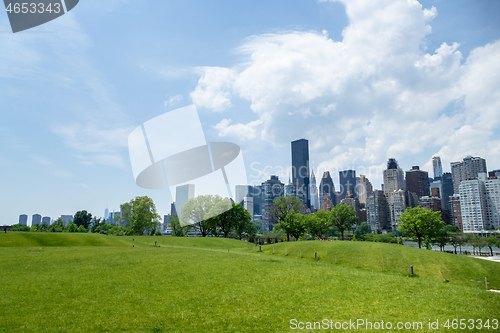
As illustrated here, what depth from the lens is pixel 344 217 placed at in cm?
9475

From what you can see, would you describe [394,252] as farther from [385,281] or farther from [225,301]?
[225,301]

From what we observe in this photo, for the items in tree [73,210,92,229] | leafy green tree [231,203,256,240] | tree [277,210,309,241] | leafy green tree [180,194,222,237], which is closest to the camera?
tree [277,210,309,241]

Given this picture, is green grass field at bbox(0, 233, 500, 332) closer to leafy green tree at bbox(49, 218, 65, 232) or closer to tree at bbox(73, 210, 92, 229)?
leafy green tree at bbox(49, 218, 65, 232)

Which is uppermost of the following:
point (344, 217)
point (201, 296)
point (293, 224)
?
point (344, 217)

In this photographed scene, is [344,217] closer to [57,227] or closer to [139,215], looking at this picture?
[139,215]

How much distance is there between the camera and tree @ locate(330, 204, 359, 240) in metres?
94.7

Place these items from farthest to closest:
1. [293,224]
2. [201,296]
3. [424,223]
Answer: [293,224] → [424,223] → [201,296]

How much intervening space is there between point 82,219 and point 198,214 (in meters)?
76.1

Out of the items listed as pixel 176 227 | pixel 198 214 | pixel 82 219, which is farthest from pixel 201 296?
pixel 82 219

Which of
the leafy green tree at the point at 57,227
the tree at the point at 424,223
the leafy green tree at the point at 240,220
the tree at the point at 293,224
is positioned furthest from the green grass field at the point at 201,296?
the leafy green tree at the point at 57,227

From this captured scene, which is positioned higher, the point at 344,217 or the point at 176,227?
the point at 344,217

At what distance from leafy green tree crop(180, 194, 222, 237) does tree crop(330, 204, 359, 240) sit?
1700 inches

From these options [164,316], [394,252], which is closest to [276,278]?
[164,316]

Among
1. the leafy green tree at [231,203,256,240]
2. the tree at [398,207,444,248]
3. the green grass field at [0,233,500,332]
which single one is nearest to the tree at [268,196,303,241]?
the leafy green tree at [231,203,256,240]
